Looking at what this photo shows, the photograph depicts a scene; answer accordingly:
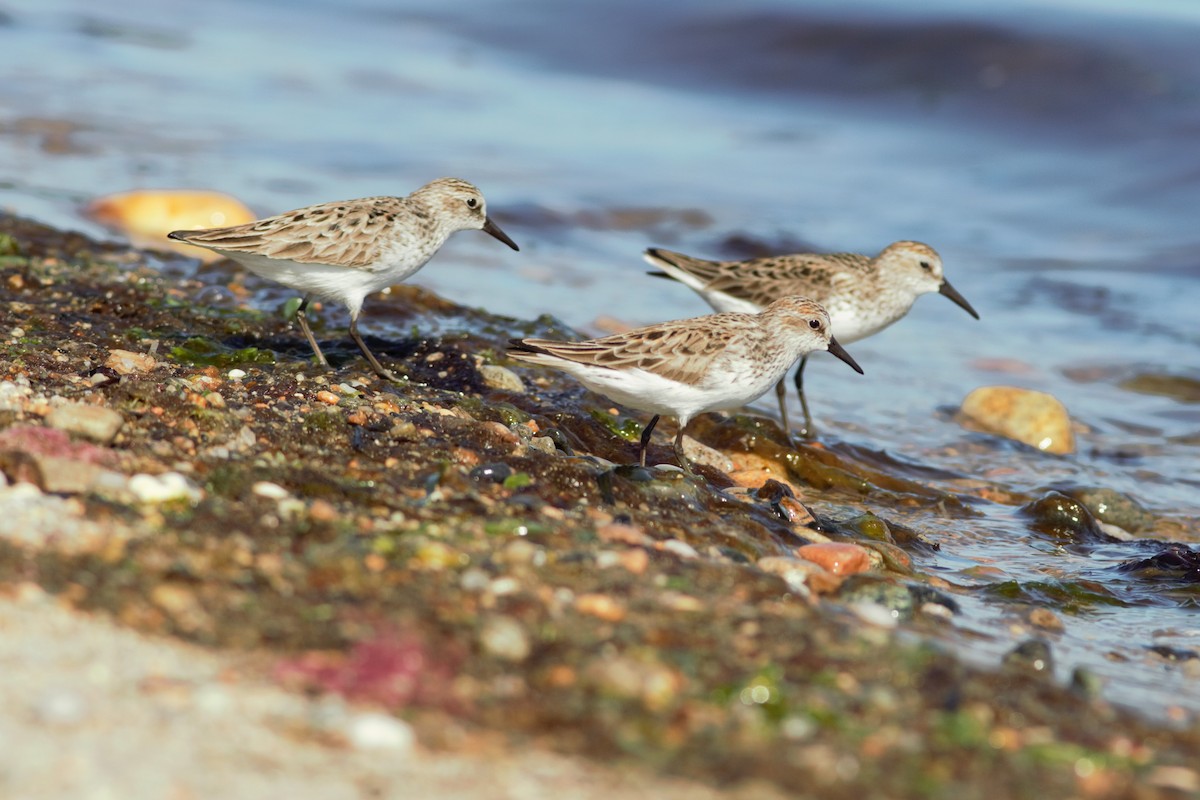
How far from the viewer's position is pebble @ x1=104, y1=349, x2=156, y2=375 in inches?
265

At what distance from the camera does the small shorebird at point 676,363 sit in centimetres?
675

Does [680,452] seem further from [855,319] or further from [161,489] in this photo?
[161,489]

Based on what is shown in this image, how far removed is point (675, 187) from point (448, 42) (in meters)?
9.95

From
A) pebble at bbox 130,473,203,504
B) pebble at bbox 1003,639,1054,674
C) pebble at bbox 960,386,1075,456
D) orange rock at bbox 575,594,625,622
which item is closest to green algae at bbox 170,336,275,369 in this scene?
pebble at bbox 130,473,203,504

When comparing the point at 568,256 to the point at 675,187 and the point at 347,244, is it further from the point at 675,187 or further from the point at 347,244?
the point at 347,244

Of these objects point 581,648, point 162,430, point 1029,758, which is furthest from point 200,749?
point 162,430

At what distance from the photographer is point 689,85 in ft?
73.7

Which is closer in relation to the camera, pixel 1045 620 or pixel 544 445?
pixel 1045 620

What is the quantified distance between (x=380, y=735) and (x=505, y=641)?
65 cm

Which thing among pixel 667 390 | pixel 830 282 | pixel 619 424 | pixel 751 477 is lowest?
pixel 751 477

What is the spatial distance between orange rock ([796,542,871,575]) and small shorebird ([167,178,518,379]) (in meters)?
2.77

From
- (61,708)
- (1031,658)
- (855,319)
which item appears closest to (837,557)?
(1031,658)

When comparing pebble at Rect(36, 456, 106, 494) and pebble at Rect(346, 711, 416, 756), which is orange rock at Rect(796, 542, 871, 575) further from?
pebble at Rect(36, 456, 106, 494)

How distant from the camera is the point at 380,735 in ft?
11.8
